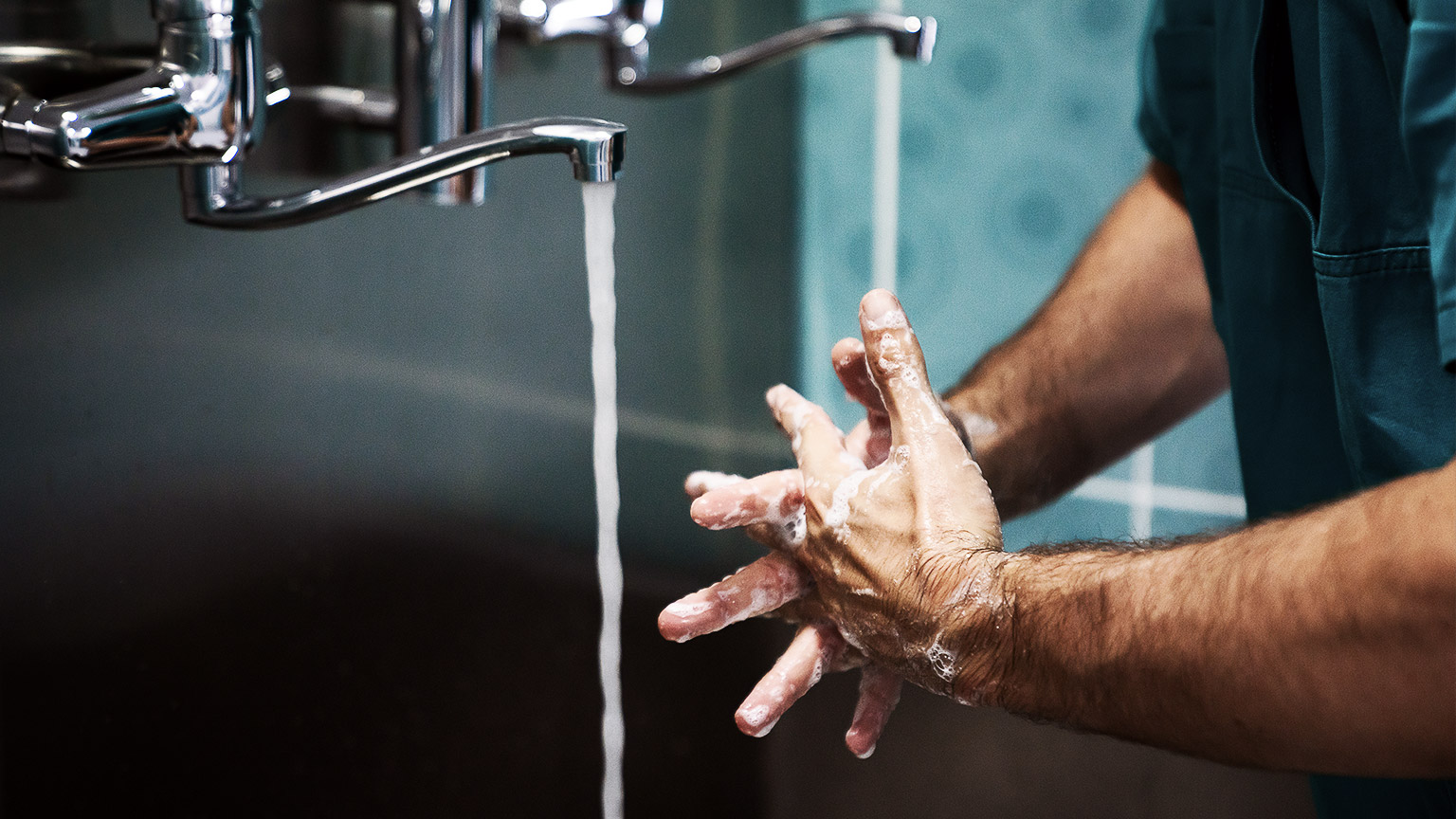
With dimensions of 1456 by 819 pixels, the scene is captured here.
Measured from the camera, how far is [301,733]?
719 millimetres

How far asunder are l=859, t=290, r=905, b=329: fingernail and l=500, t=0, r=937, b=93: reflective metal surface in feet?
0.80

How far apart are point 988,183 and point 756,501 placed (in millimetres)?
541

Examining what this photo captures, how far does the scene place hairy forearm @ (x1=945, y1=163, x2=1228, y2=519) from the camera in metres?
0.79

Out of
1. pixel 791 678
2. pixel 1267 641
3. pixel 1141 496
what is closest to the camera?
pixel 1267 641

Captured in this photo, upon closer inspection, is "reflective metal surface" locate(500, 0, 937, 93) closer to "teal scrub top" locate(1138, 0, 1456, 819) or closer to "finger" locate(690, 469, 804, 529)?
"teal scrub top" locate(1138, 0, 1456, 819)

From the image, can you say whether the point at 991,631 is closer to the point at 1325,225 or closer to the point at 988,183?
the point at 1325,225

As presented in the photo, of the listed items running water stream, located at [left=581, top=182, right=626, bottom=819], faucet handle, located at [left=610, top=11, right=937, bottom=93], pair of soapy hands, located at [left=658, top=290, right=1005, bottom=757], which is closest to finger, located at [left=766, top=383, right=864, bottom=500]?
pair of soapy hands, located at [left=658, top=290, right=1005, bottom=757]

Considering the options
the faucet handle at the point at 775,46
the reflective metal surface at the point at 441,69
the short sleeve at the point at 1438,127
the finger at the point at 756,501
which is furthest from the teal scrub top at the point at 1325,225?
the reflective metal surface at the point at 441,69

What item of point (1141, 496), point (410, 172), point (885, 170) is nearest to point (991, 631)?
point (410, 172)

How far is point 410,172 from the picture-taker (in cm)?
55

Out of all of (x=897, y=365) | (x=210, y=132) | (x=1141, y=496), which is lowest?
(x=1141, y=496)

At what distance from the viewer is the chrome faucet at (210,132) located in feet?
1.60

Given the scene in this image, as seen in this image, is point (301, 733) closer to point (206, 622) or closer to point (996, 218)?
point (206, 622)

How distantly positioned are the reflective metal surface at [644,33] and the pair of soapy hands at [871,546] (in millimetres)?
221
